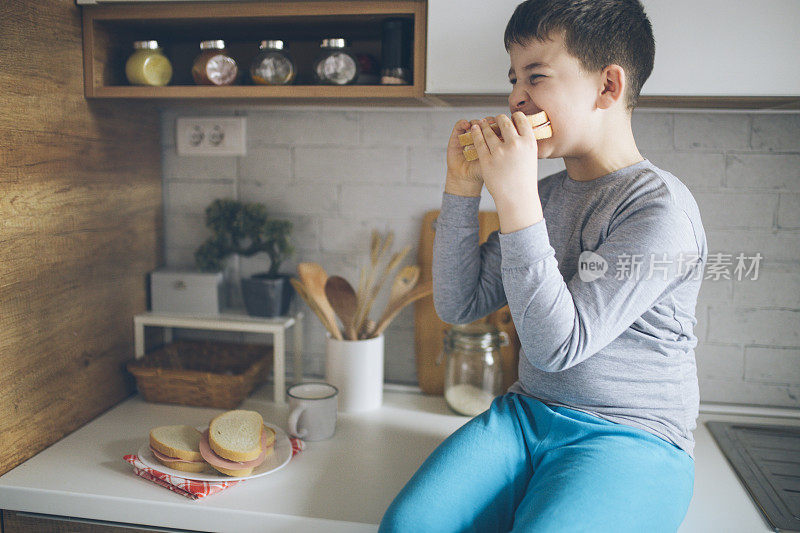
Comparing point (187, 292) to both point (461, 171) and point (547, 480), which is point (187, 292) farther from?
point (547, 480)

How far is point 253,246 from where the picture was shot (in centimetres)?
144

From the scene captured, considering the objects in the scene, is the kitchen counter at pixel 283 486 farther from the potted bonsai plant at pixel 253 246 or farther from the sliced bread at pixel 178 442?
the potted bonsai plant at pixel 253 246

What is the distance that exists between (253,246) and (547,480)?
0.85 m

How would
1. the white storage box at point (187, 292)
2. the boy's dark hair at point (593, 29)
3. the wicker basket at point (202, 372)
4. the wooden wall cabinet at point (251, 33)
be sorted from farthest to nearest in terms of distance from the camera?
the white storage box at point (187, 292) → the wicker basket at point (202, 372) → the wooden wall cabinet at point (251, 33) → the boy's dark hair at point (593, 29)

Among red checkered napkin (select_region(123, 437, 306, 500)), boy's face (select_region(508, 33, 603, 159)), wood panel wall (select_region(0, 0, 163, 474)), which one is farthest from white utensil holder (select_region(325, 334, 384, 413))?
boy's face (select_region(508, 33, 603, 159))

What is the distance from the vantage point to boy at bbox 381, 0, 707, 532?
0.84 metres

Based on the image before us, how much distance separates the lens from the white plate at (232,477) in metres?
1.03

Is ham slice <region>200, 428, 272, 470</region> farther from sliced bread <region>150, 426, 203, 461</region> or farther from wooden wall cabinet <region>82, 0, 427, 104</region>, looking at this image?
wooden wall cabinet <region>82, 0, 427, 104</region>

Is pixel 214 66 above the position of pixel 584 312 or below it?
above

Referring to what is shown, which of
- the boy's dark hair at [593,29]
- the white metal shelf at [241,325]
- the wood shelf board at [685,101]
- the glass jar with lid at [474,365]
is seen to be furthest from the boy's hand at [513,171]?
the white metal shelf at [241,325]

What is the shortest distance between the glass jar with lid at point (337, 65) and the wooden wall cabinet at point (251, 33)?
0.08 ft

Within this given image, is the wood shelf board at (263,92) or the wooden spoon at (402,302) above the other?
the wood shelf board at (263,92)

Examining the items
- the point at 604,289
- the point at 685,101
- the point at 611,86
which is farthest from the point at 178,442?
the point at 685,101

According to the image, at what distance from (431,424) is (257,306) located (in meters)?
0.45
